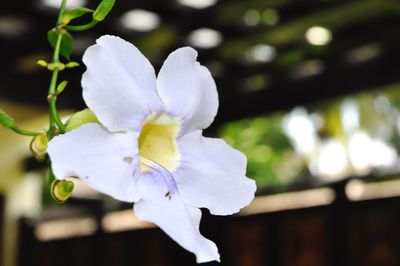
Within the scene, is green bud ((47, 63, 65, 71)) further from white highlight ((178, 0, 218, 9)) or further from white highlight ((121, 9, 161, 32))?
white highlight ((121, 9, 161, 32))

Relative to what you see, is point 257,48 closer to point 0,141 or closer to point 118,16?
point 118,16

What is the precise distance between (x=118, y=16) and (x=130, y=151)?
160 inches

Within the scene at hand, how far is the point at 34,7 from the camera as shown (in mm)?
4348

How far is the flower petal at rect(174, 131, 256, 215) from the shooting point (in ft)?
1.36

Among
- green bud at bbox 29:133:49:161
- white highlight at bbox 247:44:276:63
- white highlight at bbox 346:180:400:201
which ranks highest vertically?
green bud at bbox 29:133:49:161

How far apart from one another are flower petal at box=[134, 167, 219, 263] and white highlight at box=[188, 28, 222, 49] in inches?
176

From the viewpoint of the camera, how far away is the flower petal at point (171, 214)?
0.36 meters

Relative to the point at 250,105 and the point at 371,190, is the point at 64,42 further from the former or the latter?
the point at 250,105

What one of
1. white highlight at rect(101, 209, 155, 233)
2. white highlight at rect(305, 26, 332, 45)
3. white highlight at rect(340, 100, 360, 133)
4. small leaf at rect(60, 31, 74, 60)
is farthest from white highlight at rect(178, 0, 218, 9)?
small leaf at rect(60, 31, 74, 60)

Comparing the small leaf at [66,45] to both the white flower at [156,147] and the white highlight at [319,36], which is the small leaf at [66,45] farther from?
the white highlight at [319,36]

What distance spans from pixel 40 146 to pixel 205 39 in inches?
181

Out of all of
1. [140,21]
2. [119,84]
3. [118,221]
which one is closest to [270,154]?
[118,221]

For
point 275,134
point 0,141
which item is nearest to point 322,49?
→ point 0,141

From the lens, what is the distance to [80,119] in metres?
0.40
